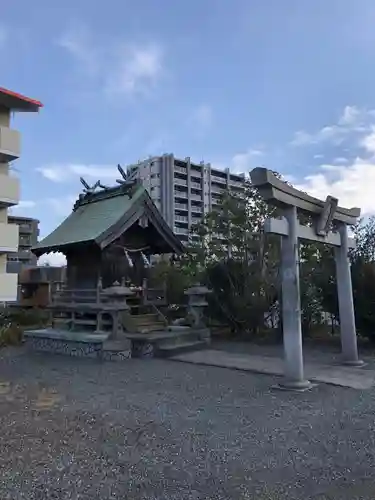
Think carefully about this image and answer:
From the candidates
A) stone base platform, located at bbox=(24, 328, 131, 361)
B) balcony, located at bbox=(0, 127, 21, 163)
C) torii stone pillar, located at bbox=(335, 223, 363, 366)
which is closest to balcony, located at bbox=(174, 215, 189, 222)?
stone base platform, located at bbox=(24, 328, 131, 361)

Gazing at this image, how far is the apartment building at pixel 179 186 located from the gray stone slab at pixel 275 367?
160 feet

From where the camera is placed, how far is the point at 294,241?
7051 millimetres

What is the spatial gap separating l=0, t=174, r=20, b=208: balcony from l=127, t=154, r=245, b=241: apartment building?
4709cm

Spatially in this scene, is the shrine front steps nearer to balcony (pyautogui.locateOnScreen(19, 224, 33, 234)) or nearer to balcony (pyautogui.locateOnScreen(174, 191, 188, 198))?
balcony (pyautogui.locateOnScreen(19, 224, 33, 234))

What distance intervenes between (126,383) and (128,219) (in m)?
5.06

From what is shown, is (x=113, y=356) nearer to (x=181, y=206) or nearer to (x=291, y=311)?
(x=291, y=311)

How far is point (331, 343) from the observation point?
11555 millimetres

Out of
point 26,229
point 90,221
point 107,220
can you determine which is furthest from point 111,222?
point 26,229

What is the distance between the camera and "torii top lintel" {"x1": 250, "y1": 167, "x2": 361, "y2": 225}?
644cm

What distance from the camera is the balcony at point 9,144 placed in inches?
429

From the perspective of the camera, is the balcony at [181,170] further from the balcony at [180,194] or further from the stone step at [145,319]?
the stone step at [145,319]

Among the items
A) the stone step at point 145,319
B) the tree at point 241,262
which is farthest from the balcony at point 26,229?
the stone step at point 145,319

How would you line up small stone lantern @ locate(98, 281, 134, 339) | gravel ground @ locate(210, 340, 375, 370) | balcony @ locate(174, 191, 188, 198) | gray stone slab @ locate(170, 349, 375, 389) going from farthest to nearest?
balcony @ locate(174, 191, 188, 198) → small stone lantern @ locate(98, 281, 134, 339) → gravel ground @ locate(210, 340, 375, 370) → gray stone slab @ locate(170, 349, 375, 389)

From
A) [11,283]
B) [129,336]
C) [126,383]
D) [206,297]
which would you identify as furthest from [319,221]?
[11,283]
